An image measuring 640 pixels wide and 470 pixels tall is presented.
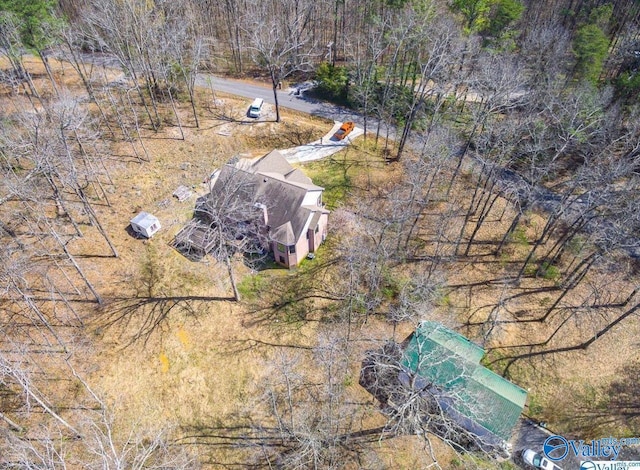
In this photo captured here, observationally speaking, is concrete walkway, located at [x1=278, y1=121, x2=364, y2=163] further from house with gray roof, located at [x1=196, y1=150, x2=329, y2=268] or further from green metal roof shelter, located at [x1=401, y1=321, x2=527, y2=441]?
green metal roof shelter, located at [x1=401, y1=321, x2=527, y2=441]

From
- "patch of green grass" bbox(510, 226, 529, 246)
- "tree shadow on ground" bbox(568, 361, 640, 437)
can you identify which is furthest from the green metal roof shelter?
"patch of green grass" bbox(510, 226, 529, 246)

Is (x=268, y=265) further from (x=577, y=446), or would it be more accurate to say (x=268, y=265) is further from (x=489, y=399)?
(x=577, y=446)

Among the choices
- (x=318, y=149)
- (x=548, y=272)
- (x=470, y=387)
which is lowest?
(x=470, y=387)

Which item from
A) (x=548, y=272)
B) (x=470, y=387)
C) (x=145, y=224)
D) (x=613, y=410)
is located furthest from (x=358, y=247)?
(x=613, y=410)

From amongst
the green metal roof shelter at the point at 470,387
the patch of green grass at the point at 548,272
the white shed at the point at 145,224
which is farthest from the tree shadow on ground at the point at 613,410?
the white shed at the point at 145,224

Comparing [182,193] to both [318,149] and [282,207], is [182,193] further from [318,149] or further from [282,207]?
[318,149]

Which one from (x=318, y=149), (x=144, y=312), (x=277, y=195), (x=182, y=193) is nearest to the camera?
(x=144, y=312)

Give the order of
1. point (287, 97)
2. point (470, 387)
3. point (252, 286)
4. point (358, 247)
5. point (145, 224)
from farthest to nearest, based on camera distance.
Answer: point (287, 97) → point (145, 224) → point (358, 247) → point (252, 286) → point (470, 387)
